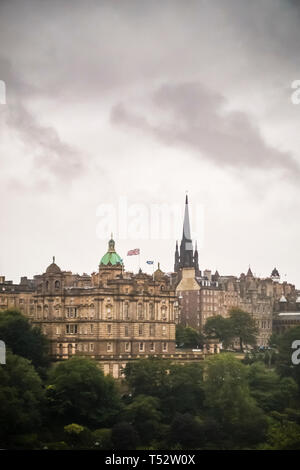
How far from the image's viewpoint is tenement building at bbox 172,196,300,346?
150375mm

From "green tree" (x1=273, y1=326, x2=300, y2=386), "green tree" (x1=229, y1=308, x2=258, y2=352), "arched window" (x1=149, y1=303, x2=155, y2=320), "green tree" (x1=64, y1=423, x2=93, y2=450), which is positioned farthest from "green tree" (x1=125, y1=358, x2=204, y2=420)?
"green tree" (x1=229, y1=308, x2=258, y2=352)

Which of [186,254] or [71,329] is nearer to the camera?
[71,329]

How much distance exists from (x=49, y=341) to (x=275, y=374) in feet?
64.2

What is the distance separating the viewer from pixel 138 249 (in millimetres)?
117000

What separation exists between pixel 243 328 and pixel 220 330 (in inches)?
131

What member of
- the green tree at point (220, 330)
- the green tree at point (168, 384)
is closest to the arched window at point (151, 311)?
the green tree at point (168, 384)

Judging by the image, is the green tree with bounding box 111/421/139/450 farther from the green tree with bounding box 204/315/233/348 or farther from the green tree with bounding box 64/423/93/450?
the green tree with bounding box 204/315/233/348

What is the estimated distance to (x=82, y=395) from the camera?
100 m

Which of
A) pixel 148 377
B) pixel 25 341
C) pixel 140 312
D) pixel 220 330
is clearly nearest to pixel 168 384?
pixel 148 377

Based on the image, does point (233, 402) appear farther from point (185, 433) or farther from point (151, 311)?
point (151, 311)

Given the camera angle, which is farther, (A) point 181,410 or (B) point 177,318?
(B) point 177,318

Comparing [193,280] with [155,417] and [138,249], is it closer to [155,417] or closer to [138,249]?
[138,249]
